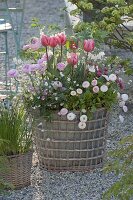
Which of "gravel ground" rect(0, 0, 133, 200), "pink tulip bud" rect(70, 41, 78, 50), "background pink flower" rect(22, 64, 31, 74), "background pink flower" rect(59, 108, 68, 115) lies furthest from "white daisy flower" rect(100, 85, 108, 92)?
"gravel ground" rect(0, 0, 133, 200)

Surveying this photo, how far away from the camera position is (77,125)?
4.08 metres

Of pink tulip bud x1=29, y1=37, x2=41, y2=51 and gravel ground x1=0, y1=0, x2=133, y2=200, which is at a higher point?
pink tulip bud x1=29, y1=37, x2=41, y2=51

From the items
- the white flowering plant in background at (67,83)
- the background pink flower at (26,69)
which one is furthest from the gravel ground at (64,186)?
the background pink flower at (26,69)

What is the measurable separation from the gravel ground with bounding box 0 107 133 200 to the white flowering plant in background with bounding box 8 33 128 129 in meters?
0.40

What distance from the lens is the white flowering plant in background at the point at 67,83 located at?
3992 millimetres

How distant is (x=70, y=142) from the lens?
4.12 metres

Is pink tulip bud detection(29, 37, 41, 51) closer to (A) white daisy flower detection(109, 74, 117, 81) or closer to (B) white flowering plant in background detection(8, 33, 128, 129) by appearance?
(B) white flowering plant in background detection(8, 33, 128, 129)

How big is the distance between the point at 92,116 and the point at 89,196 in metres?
0.54

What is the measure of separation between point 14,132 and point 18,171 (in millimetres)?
256

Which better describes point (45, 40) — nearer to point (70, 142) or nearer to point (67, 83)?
point (67, 83)

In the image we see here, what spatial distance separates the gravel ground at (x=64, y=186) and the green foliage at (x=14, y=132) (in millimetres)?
280

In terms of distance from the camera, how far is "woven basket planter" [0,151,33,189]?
3.84 meters

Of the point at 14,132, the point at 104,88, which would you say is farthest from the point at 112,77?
the point at 14,132

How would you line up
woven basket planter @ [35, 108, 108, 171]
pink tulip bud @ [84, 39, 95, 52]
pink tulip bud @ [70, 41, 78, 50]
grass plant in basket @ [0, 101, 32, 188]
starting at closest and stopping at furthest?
grass plant in basket @ [0, 101, 32, 188] → pink tulip bud @ [84, 39, 95, 52] → woven basket planter @ [35, 108, 108, 171] → pink tulip bud @ [70, 41, 78, 50]
